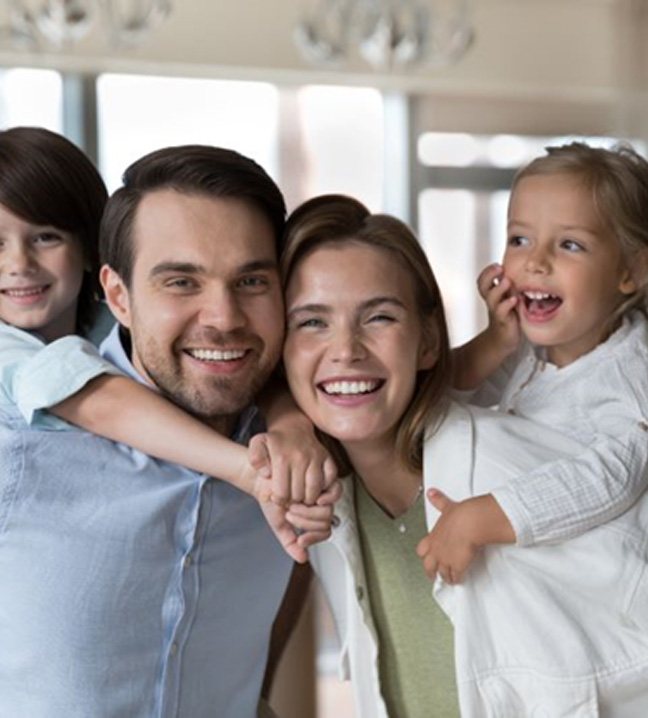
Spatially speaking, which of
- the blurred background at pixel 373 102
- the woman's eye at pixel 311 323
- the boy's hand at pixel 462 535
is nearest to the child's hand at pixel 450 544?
the boy's hand at pixel 462 535

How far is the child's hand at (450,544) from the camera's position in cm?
161

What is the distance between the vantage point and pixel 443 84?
7152 millimetres

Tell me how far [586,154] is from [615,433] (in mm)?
387

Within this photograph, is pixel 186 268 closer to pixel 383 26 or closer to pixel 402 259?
pixel 402 259

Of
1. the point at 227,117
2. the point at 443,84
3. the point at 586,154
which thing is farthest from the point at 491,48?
the point at 586,154

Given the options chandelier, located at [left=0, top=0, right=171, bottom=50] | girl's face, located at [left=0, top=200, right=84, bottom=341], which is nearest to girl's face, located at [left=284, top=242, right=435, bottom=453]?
girl's face, located at [left=0, top=200, right=84, bottom=341]

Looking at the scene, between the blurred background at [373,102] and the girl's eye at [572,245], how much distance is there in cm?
391

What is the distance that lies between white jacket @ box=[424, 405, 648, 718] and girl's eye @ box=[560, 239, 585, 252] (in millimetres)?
281

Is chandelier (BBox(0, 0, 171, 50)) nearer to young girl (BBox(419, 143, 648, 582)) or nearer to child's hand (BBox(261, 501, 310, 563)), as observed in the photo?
young girl (BBox(419, 143, 648, 582))

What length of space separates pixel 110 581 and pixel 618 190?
810 mm

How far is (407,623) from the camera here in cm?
175

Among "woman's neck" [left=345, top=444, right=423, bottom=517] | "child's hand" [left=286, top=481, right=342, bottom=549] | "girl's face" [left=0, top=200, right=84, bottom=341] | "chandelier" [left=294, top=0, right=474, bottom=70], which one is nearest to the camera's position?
"child's hand" [left=286, top=481, right=342, bottom=549]

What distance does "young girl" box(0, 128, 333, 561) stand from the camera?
64.2 inches

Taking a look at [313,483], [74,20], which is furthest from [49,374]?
[74,20]
